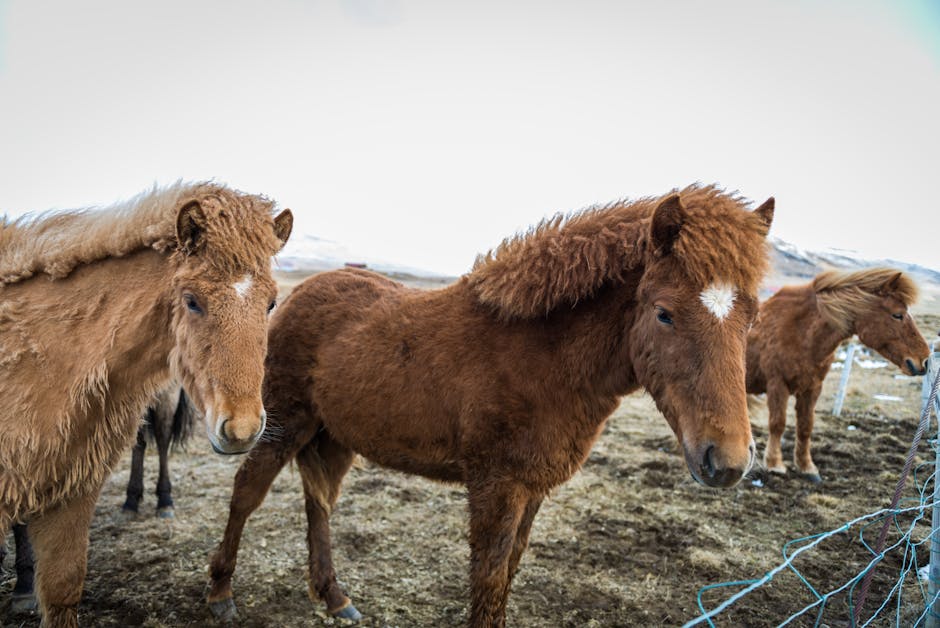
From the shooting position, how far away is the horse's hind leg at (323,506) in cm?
363

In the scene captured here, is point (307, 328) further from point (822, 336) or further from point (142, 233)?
point (822, 336)

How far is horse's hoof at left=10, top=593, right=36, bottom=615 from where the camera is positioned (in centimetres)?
350

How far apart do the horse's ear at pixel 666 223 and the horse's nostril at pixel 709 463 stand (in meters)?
0.86

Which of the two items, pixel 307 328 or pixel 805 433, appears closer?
pixel 307 328

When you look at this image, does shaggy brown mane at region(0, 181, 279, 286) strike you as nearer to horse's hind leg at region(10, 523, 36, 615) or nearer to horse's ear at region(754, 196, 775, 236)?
horse's hind leg at region(10, 523, 36, 615)

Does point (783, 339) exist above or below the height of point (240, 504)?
above

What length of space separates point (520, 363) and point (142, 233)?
1.88 metres

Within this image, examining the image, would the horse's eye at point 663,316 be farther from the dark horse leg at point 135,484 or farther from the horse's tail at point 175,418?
the dark horse leg at point 135,484

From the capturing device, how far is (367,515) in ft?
16.8

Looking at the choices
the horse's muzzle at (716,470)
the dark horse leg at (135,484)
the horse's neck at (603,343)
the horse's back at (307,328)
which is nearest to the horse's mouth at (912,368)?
the horse's neck at (603,343)

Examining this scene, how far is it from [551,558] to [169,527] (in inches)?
135

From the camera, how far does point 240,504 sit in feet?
11.5

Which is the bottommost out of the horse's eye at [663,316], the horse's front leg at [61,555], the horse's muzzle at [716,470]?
the horse's front leg at [61,555]

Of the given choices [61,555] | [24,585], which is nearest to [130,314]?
[61,555]
